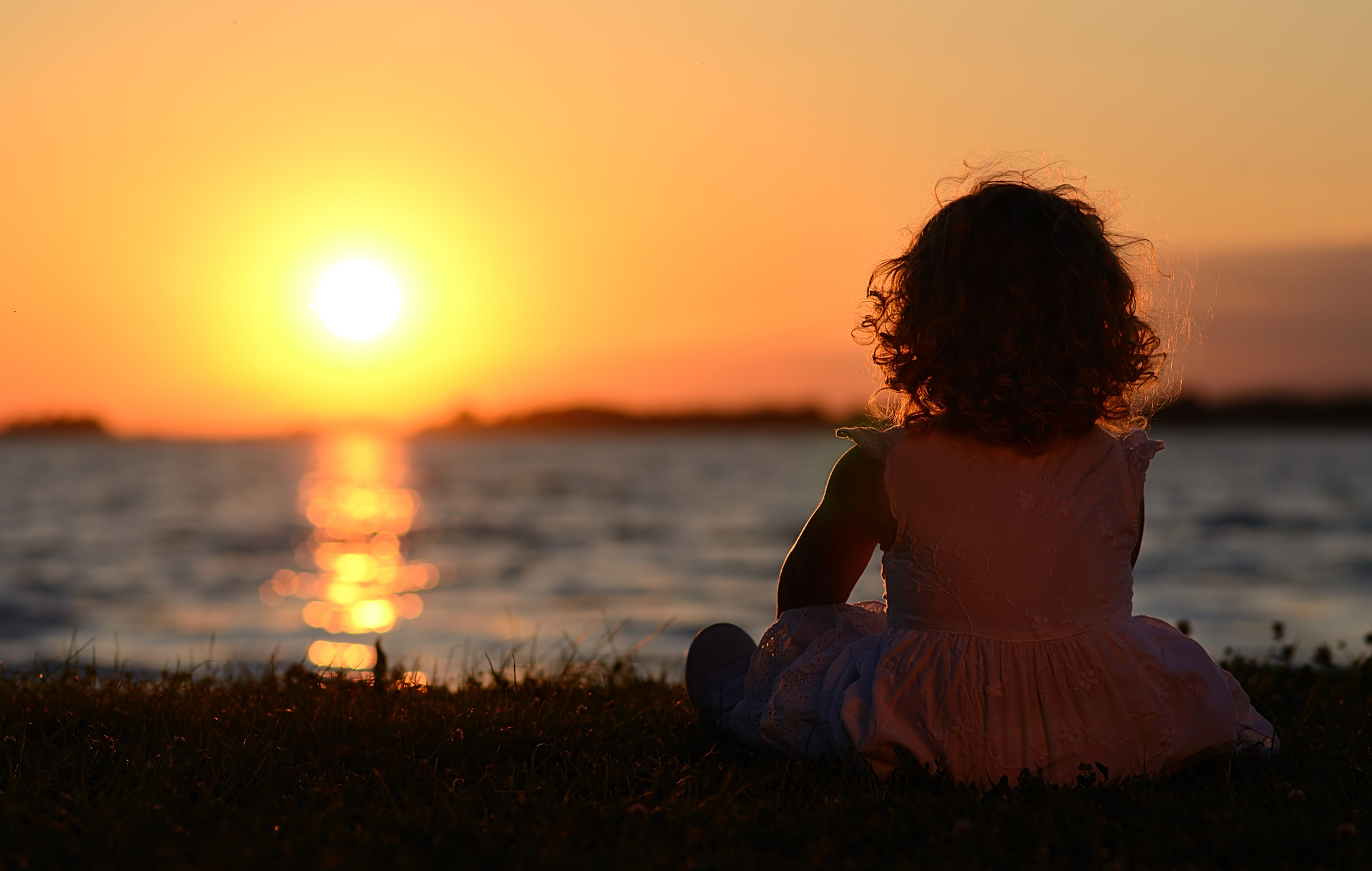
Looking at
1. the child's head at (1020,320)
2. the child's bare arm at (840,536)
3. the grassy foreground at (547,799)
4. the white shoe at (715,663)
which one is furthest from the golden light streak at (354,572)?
the child's head at (1020,320)

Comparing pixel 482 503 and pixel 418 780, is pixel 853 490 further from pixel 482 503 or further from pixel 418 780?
pixel 482 503

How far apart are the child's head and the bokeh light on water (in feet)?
10.7

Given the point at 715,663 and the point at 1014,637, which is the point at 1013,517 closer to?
the point at 1014,637

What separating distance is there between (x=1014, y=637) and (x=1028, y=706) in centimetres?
20

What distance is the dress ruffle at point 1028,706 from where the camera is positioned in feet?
10.4

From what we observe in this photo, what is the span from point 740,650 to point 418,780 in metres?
1.25

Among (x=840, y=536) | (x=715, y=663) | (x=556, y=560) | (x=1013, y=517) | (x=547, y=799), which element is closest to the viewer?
(x=547, y=799)

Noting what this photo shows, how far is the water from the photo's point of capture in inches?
517

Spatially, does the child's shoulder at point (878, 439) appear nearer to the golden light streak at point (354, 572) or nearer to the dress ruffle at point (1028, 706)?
the dress ruffle at point (1028, 706)

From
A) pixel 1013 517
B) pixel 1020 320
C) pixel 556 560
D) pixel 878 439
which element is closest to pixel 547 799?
pixel 878 439

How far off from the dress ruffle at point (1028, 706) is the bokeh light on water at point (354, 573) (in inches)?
112

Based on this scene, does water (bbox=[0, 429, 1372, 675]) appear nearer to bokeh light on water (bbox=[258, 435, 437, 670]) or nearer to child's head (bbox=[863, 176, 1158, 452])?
bokeh light on water (bbox=[258, 435, 437, 670])

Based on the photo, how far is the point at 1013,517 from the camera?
123 inches

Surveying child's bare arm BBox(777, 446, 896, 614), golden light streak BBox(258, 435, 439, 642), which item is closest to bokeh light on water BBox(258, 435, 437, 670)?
golden light streak BBox(258, 435, 439, 642)
